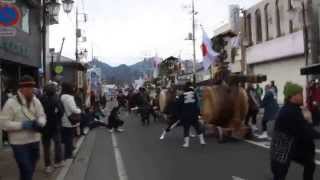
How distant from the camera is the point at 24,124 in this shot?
8.31m

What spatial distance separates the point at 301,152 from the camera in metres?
8.02

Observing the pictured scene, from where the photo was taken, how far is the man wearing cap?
8.37m

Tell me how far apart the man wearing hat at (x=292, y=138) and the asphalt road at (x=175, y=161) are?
2.61 m

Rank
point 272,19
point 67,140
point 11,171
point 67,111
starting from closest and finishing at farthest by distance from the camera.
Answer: point 11,171
point 67,111
point 67,140
point 272,19

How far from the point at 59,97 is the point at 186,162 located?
295 cm

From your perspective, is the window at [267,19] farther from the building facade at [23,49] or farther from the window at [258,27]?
the building facade at [23,49]

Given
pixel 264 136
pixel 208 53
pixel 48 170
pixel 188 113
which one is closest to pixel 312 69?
pixel 264 136

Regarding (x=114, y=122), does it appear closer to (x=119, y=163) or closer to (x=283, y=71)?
(x=119, y=163)

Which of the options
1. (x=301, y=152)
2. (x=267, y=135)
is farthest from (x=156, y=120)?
(x=301, y=152)

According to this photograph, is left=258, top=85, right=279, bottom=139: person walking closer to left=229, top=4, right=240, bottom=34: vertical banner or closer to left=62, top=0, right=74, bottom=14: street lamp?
left=62, top=0, right=74, bottom=14: street lamp

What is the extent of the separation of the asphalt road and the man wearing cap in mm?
3194

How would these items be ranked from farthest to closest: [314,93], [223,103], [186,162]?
[314,93] < [223,103] < [186,162]

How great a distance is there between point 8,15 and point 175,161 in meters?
5.19

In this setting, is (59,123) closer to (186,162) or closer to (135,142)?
(186,162)
